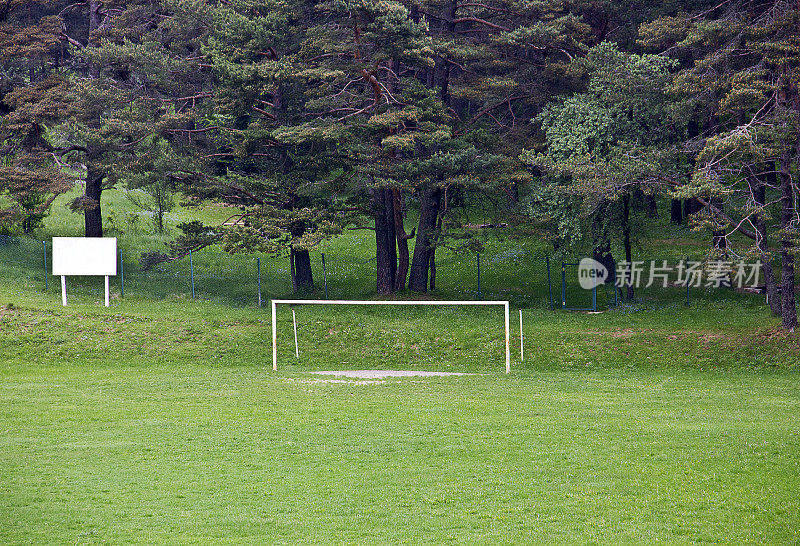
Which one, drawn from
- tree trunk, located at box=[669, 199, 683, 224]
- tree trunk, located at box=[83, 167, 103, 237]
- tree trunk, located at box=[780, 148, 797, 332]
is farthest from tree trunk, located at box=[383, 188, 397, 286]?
tree trunk, located at box=[669, 199, 683, 224]

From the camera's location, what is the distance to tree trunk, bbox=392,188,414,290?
30.6m

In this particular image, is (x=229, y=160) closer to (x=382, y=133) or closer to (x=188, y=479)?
(x=382, y=133)

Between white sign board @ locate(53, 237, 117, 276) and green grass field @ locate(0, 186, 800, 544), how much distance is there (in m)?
1.75

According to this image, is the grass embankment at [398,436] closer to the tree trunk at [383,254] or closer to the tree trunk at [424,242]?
the tree trunk at [383,254]

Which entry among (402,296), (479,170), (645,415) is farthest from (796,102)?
(402,296)

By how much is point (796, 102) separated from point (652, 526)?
59.1 ft

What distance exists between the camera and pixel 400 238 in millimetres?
30953

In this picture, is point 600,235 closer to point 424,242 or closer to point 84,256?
point 424,242

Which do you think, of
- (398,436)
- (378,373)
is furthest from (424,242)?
(398,436)

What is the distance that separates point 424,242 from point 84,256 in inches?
514

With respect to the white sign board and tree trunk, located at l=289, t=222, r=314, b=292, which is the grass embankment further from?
tree trunk, located at l=289, t=222, r=314, b=292

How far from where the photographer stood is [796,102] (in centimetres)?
2305

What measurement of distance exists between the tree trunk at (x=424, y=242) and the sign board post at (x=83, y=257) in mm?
11739

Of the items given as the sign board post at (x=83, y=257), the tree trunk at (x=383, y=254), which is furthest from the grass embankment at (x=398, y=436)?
the tree trunk at (x=383, y=254)
